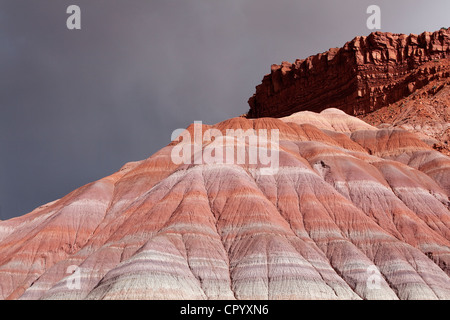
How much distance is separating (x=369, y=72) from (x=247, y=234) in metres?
90.2

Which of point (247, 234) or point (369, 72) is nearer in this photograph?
point (247, 234)

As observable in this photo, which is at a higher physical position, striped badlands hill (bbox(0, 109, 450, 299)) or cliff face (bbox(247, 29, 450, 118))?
cliff face (bbox(247, 29, 450, 118))

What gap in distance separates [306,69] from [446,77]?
1662 inches

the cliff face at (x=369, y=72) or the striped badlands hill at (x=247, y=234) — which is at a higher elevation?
the cliff face at (x=369, y=72)

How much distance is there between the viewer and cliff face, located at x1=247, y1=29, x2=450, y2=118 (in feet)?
395

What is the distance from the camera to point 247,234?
4966cm

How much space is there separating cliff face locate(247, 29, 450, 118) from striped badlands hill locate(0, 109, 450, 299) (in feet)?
161

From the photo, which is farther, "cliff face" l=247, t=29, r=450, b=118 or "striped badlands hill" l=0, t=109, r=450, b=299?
"cliff face" l=247, t=29, r=450, b=118

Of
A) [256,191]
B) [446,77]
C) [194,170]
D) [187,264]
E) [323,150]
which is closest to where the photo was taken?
[187,264]

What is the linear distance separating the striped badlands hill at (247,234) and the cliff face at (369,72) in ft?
161

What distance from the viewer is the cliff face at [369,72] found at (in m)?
120

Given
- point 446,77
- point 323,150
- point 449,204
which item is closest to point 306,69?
point 446,77
